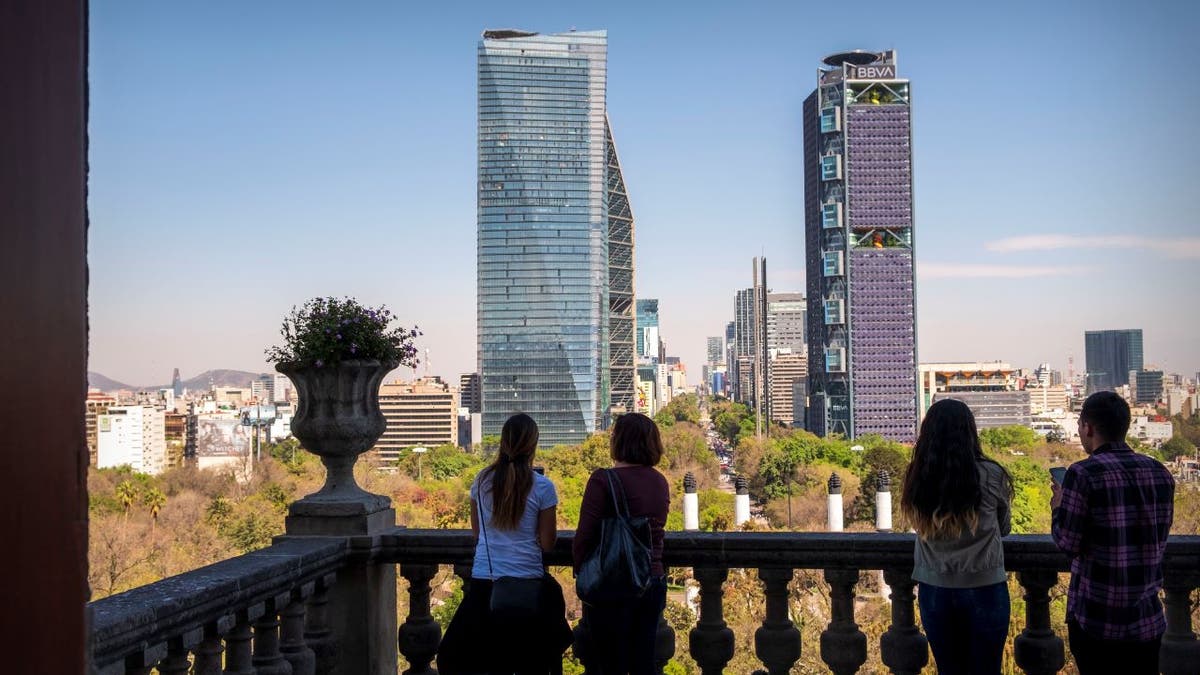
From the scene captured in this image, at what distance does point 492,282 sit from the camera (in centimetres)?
10644

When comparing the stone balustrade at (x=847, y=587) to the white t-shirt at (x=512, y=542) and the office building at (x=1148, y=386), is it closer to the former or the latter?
the white t-shirt at (x=512, y=542)

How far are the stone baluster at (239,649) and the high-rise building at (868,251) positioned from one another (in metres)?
110

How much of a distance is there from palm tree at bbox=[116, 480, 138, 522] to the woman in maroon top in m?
51.6

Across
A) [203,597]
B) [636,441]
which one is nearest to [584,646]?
[636,441]

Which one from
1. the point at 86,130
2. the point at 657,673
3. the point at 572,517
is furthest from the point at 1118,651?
the point at 572,517

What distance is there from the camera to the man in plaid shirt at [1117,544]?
139 inches

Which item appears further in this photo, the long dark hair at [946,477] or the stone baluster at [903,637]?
the stone baluster at [903,637]

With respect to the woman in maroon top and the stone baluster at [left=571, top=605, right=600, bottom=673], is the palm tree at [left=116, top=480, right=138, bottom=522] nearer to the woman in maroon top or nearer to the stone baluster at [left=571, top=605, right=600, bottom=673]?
the stone baluster at [left=571, top=605, right=600, bottom=673]

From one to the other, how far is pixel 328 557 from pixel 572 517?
47.2 metres

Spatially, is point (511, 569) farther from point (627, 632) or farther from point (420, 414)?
point (420, 414)

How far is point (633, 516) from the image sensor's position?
Answer: 4090 mm

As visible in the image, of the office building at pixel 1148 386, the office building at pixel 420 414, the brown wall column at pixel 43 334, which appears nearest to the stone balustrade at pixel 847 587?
the brown wall column at pixel 43 334

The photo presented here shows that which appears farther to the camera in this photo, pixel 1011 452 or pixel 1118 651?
pixel 1011 452

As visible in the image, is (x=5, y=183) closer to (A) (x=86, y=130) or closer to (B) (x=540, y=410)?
(A) (x=86, y=130)
